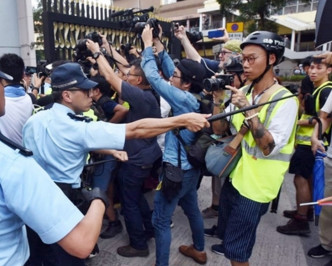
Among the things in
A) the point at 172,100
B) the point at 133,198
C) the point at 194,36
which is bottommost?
the point at 133,198

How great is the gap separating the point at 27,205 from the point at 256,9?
47.7 ft

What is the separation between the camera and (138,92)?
267cm

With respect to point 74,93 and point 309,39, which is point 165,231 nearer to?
point 74,93

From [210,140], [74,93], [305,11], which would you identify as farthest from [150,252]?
[305,11]

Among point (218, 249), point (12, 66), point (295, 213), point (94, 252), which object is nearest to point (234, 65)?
point (218, 249)

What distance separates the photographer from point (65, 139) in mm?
1872

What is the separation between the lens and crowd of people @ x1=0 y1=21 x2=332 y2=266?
1.11m

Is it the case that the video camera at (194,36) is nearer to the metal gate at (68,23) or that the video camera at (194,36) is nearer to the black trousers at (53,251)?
the metal gate at (68,23)

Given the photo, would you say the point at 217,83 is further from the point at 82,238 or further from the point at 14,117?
the point at 14,117

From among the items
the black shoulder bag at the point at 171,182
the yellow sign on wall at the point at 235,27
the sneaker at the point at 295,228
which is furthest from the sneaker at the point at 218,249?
the yellow sign on wall at the point at 235,27

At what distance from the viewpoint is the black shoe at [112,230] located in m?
3.39

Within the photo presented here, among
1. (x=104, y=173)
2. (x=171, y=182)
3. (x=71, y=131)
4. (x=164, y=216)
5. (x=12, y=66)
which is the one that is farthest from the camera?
(x=104, y=173)

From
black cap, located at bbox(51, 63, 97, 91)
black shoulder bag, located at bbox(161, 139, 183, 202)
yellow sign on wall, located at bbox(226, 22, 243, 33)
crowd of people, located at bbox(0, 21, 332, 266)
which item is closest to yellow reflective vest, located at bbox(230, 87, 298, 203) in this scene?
crowd of people, located at bbox(0, 21, 332, 266)

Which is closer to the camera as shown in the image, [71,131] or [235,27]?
[71,131]
